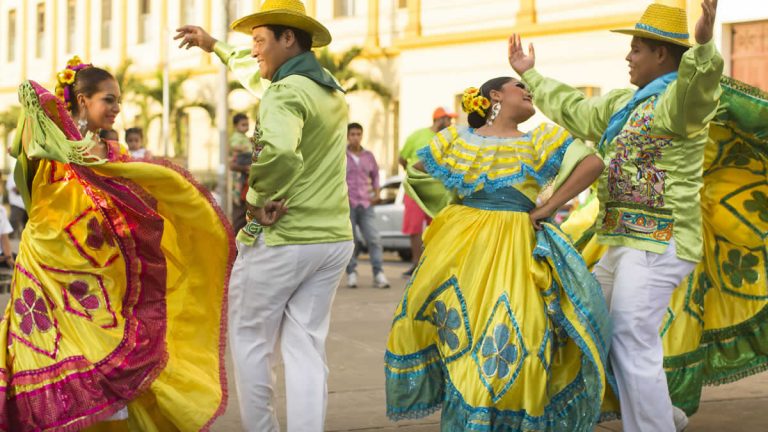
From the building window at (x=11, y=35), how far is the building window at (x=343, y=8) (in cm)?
1850

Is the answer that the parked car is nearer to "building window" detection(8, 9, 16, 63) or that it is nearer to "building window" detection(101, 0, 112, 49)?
"building window" detection(101, 0, 112, 49)

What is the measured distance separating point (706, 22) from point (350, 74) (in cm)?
2362

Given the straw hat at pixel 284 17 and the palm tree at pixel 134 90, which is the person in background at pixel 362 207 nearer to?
the straw hat at pixel 284 17

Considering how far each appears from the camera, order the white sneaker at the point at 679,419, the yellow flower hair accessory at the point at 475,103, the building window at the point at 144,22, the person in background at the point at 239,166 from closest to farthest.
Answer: the yellow flower hair accessory at the point at 475,103 < the white sneaker at the point at 679,419 < the person in background at the point at 239,166 < the building window at the point at 144,22

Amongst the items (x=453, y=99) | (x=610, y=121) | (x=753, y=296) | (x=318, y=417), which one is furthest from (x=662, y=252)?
(x=453, y=99)

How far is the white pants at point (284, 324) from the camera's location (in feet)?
17.6

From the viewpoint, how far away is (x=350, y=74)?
93.7 ft

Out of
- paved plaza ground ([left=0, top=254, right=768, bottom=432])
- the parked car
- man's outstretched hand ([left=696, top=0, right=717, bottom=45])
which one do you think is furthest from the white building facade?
man's outstretched hand ([left=696, top=0, right=717, bottom=45])

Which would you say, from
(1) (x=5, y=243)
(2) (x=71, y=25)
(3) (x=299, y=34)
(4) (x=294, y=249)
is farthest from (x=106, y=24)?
(4) (x=294, y=249)

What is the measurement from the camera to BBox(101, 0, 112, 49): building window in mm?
40031

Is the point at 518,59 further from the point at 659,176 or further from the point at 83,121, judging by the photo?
the point at 83,121

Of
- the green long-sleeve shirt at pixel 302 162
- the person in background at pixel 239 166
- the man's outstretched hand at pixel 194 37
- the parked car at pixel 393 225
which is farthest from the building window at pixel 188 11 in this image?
the green long-sleeve shirt at pixel 302 162

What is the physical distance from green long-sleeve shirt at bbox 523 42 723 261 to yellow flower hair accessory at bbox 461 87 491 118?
590mm

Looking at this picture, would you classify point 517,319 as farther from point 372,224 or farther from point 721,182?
point 372,224
